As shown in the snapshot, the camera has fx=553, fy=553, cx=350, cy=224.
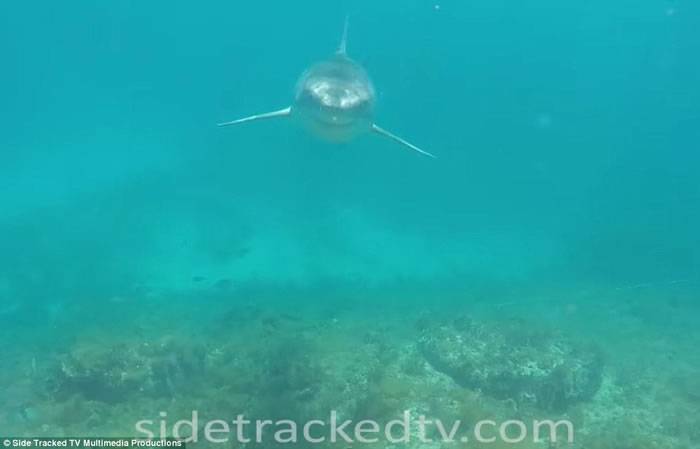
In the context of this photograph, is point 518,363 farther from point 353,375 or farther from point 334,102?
point 334,102

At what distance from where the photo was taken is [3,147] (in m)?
42.9

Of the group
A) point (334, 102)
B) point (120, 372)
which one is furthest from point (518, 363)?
point (120, 372)

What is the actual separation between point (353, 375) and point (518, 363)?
130 inches

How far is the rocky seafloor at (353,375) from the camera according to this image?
9734 millimetres

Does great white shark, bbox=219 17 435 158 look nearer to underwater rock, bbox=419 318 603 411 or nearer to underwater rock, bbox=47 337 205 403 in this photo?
underwater rock, bbox=419 318 603 411

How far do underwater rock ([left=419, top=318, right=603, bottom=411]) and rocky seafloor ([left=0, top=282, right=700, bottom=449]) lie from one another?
0.03m

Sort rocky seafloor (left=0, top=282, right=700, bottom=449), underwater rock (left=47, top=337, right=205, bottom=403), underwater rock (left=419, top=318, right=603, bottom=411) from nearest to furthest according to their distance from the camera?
rocky seafloor (left=0, top=282, right=700, bottom=449) → underwater rock (left=47, top=337, right=205, bottom=403) → underwater rock (left=419, top=318, right=603, bottom=411)

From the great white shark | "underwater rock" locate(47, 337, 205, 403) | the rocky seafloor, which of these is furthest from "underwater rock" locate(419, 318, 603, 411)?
"underwater rock" locate(47, 337, 205, 403)

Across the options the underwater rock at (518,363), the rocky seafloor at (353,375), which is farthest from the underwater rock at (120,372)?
the underwater rock at (518,363)

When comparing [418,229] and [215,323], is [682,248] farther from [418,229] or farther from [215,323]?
[215,323]

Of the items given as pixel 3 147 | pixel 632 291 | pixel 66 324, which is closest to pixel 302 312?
pixel 66 324

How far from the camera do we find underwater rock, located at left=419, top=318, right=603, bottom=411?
1062 cm

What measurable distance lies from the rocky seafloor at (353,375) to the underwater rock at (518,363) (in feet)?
0.10

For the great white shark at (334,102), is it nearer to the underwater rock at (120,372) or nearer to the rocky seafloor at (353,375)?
the rocky seafloor at (353,375)
